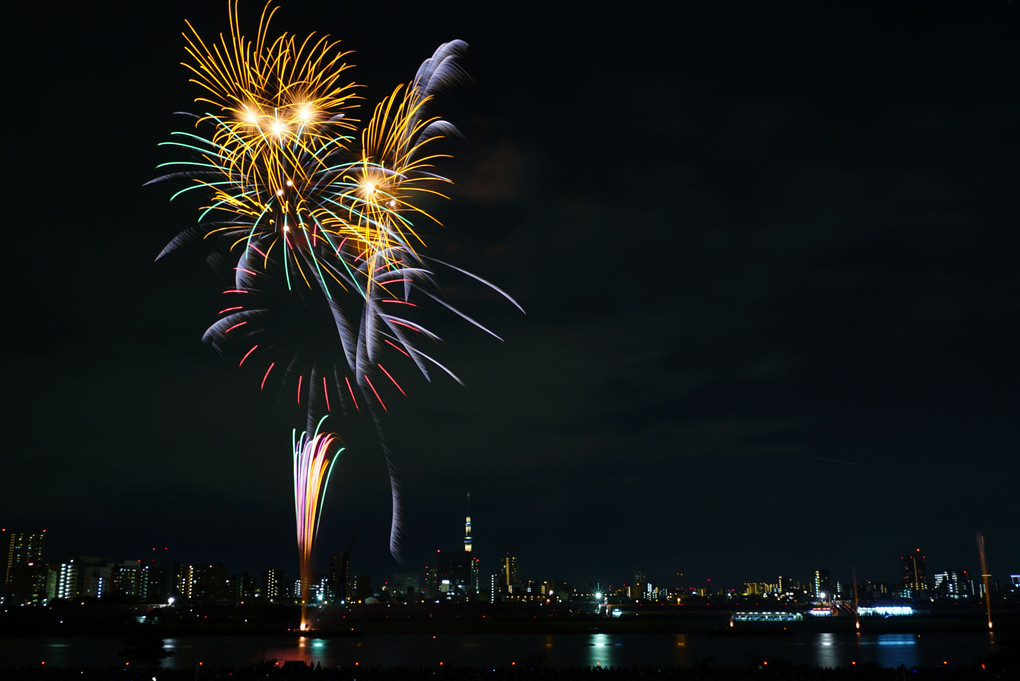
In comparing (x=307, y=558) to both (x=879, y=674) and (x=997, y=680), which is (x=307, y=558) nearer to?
(x=879, y=674)

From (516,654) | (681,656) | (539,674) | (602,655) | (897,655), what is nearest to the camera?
(539,674)

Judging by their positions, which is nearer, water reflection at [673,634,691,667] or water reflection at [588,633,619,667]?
water reflection at [588,633,619,667]

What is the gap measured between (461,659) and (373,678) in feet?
98.5

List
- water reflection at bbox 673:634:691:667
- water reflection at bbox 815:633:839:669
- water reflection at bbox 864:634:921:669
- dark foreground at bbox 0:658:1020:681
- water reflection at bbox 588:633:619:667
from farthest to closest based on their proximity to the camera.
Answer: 1. water reflection at bbox 864:634:921:669
2. water reflection at bbox 673:634:691:667
3. water reflection at bbox 815:633:839:669
4. water reflection at bbox 588:633:619:667
5. dark foreground at bbox 0:658:1020:681

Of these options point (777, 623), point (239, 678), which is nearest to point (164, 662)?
point (239, 678)

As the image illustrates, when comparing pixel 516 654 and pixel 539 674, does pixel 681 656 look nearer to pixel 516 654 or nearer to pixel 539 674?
pixel 516 654

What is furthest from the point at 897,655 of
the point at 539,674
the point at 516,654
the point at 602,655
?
the point at 539,674

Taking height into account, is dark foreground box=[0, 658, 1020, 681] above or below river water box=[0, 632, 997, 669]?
above

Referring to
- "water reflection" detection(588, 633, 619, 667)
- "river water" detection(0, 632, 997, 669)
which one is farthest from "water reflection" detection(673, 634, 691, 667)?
"water reflection" detection(588, 633, 619, 667)

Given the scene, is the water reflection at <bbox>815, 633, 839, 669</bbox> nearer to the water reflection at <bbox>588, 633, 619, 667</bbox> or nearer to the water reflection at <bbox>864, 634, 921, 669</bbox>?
the water reflection at <bbox>864, 634, 921, 669</bbox>

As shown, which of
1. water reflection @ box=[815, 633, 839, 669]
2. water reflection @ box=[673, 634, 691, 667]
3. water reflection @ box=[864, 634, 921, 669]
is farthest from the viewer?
water reflection @ box=[864, 634, 921, 669]

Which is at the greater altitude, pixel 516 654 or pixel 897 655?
pixel 516 654

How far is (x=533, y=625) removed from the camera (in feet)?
486

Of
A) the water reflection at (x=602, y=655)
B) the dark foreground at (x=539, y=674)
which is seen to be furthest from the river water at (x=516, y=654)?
the dark foreground at (x=539, y=674)
